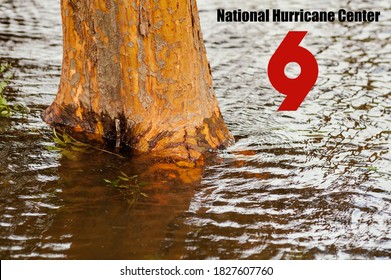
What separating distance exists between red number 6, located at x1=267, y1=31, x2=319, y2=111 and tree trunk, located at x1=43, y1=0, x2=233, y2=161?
4.20ft

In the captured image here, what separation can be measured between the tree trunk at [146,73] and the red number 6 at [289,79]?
1.28 meters

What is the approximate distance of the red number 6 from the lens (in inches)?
255

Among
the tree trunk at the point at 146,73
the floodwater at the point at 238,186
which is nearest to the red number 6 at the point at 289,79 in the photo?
the floodwater at the point at 238,186

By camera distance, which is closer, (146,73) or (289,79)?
(146,73)

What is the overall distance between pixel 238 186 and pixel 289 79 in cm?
259

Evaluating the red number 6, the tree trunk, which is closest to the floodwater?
the red number 6

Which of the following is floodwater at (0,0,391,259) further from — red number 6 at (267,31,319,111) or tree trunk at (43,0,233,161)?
tree trunk at (43,0,233,161)

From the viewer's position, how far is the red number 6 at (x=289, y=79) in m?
6.49

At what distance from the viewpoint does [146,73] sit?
200 inches

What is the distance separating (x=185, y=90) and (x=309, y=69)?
2610 mm

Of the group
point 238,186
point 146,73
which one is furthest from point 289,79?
point 238,186

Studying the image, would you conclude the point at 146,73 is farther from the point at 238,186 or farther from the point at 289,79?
the point at 289,79
